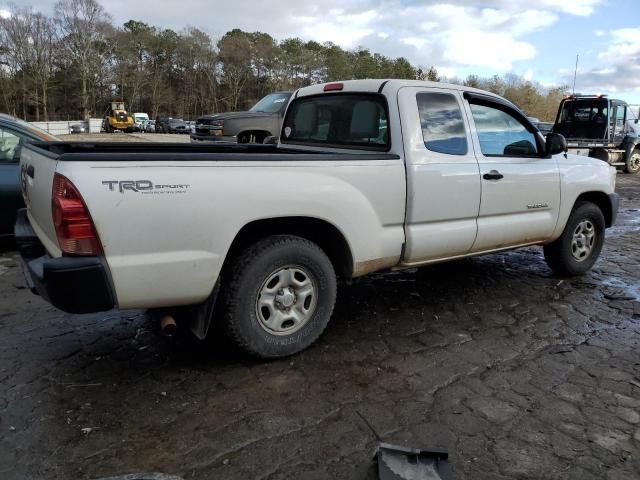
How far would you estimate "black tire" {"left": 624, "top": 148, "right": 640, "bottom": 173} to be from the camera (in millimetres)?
18866

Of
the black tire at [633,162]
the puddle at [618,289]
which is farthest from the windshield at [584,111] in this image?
the puddle at [618,289]

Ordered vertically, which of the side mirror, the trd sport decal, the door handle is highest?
the side mirror

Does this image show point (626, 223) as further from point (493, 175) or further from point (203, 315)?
point (203, 315)

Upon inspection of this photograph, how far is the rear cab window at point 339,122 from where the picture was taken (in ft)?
13.7

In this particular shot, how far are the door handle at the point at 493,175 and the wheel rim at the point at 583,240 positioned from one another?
156 cm

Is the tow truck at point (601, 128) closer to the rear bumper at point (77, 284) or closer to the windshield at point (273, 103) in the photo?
the windshield at point (273, 103)

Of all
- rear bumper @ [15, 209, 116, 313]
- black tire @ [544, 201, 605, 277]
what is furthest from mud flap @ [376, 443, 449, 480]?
black tire @ [544, 201, 605, 277]

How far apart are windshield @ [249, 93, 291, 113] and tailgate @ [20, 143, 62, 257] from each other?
9.33 meters

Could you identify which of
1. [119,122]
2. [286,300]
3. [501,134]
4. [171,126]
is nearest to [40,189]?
Result: [286,300]

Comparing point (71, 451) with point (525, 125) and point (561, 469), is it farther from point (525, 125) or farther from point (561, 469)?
point (525, 125)

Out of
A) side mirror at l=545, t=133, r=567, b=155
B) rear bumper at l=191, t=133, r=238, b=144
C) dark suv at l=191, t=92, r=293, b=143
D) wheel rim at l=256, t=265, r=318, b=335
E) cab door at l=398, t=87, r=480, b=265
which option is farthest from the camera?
rear bumper at l=191, t=133, r=238, b=144

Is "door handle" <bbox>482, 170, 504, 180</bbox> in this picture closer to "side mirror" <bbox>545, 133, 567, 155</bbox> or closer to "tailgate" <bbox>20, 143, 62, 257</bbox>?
"side mirror" <bbox>545, 133, 567, 155</bbox>

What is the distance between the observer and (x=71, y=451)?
261cm

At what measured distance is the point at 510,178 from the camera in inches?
181
